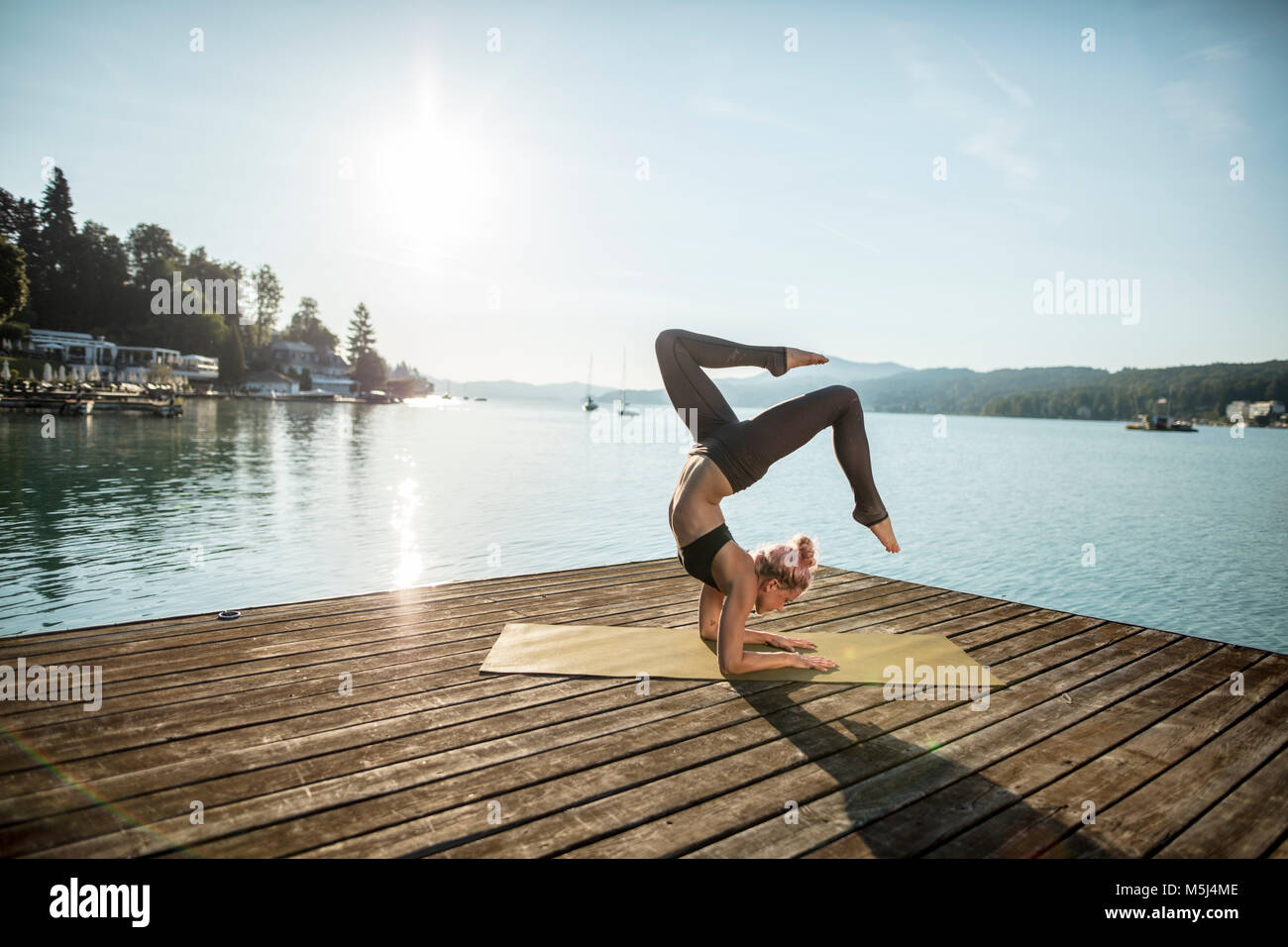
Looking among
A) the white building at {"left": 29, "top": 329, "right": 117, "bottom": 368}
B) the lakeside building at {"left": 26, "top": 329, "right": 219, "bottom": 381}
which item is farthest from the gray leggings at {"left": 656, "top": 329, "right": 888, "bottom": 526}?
the white building at {"left": 29, "top": 329, "right": 117, "bottom": 368}

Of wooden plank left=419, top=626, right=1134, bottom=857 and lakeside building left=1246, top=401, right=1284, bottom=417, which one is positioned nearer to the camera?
wooden plank left=419, top=626, right=1134, bottom=857

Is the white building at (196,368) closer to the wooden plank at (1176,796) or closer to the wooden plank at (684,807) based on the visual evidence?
the wooden plank at (684,807)

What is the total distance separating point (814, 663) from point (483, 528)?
13913mm

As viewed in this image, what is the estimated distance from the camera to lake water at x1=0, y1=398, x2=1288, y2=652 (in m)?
11.0

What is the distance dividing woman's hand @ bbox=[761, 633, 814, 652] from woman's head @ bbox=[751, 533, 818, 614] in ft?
1.37

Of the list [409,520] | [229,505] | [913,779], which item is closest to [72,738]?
[913,779]

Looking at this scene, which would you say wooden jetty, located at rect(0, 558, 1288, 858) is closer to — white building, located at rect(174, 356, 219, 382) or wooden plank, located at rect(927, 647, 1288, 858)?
wooden plank, located at rect(927, 647, 1288, 858)

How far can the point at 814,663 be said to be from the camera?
4039mm

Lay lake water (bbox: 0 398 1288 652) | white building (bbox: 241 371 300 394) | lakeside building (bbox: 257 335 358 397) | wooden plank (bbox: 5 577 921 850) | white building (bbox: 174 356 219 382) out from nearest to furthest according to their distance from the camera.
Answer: wooden plank (bbox: 5 577 921 850) → lake water (bbox: 0 398 1288 652) → white building (bbox: 174 356 219 382) → white building (bbox: 241 371 300 394) → lakeside building (bbox: 257 335 358 397)

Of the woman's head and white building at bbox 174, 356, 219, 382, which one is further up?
white building at bbox 174, 356, 219, 382

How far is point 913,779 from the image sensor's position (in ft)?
9.20

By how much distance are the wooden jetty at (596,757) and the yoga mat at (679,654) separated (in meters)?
0.14

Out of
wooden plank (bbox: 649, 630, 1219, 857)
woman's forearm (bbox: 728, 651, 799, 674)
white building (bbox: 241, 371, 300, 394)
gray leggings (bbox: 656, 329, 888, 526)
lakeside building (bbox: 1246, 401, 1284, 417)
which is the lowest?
wooden plank (bbox: 649, 630, 1219, 857)
